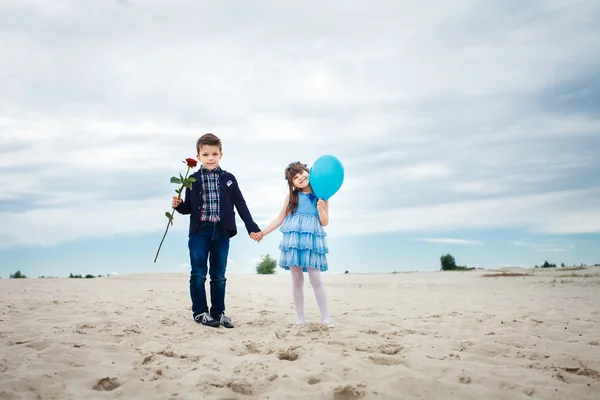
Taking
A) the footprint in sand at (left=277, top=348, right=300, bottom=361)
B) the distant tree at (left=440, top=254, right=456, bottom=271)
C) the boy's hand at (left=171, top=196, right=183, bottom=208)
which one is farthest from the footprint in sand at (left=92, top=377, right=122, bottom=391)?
the distant tree at (left=440, top=254, right=456, bottom=271)

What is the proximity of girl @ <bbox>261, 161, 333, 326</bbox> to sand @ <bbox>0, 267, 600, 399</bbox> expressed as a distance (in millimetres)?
550

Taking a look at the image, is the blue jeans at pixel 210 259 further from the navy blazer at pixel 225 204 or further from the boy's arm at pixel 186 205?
the boy's arm at pixel 186 205

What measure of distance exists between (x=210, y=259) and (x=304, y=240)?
1.35 meters

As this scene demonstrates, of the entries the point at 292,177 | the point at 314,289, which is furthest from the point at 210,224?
the point at 314,289

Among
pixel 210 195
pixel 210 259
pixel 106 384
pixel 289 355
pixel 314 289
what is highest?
pixel 210 195

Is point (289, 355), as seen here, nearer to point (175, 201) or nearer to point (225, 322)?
point (225, 322)

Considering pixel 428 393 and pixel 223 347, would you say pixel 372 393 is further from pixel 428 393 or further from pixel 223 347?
pixel 223 347

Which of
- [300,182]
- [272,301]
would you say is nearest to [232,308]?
[272,301]

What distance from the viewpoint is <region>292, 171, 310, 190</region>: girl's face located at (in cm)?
564

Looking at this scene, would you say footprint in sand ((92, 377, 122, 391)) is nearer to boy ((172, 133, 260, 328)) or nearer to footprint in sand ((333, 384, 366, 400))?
footprint in sand ((333, 384, 366, 400))

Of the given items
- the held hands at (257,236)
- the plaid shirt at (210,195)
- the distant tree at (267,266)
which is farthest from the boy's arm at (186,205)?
the distant tree at (267,266)

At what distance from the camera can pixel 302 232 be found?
541 cm

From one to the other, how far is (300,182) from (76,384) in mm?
3243

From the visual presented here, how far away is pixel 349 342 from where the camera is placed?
15.1 feet
